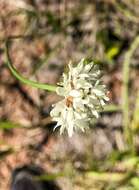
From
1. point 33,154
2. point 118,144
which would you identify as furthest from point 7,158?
point 118,144

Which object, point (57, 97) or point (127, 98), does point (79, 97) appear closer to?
point (127, 98)

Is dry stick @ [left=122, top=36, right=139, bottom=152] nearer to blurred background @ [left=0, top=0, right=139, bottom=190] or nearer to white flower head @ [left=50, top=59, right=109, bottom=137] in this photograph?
blurred background @ [left=0, top=0, right=139, bottom=190]

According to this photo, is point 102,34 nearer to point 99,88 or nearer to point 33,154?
point 33,154

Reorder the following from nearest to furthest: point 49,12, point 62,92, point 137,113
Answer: point 62,92 < point 137,113 < point 49,12

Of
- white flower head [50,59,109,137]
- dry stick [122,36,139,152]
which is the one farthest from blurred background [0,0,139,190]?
white flower head [50,59,109,137]

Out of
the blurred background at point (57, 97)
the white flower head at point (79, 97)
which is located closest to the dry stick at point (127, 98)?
the blurred background at point (57, 97)

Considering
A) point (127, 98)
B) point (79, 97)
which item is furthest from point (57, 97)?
point (79, 97)
